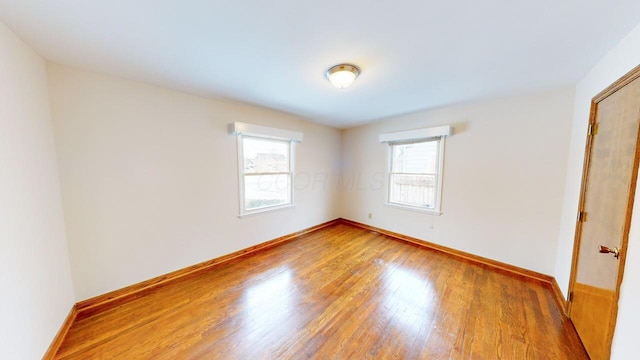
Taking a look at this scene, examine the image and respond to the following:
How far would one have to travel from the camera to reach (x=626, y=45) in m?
1.33

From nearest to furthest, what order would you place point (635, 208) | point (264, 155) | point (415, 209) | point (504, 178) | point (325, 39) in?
point (635, 208)
point (325, 39)
point (504, 178)
point (264, 155)
point (415, 209)

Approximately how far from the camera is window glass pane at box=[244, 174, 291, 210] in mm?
3112

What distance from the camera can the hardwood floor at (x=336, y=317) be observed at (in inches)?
58.6

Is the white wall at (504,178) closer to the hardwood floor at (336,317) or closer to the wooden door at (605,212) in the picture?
the hardwood floor at (336,317)

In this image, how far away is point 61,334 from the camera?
156cm

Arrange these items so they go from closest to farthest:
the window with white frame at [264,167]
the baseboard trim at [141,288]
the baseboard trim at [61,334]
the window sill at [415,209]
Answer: the baseboard trim at [61,334]
the baseboard trim at [141,288]
the window with white frame at [264,167]
the window sill at [415,209]

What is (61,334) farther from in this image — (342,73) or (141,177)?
(342,73)

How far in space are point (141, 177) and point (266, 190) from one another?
5.21ft

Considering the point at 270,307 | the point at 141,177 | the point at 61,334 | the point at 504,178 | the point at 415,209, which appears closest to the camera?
the point at 61,334

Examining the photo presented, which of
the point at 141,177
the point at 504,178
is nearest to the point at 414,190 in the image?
the point at 504,178

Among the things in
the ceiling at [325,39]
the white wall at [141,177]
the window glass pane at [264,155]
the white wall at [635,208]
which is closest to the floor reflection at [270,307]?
the white wall at [141,177]

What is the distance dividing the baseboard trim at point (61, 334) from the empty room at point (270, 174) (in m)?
0.02

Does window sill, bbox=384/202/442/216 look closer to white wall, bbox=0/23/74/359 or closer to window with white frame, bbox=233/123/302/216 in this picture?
window with white frame, bbox=233/123/302/216

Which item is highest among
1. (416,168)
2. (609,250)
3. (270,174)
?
(416,168)
